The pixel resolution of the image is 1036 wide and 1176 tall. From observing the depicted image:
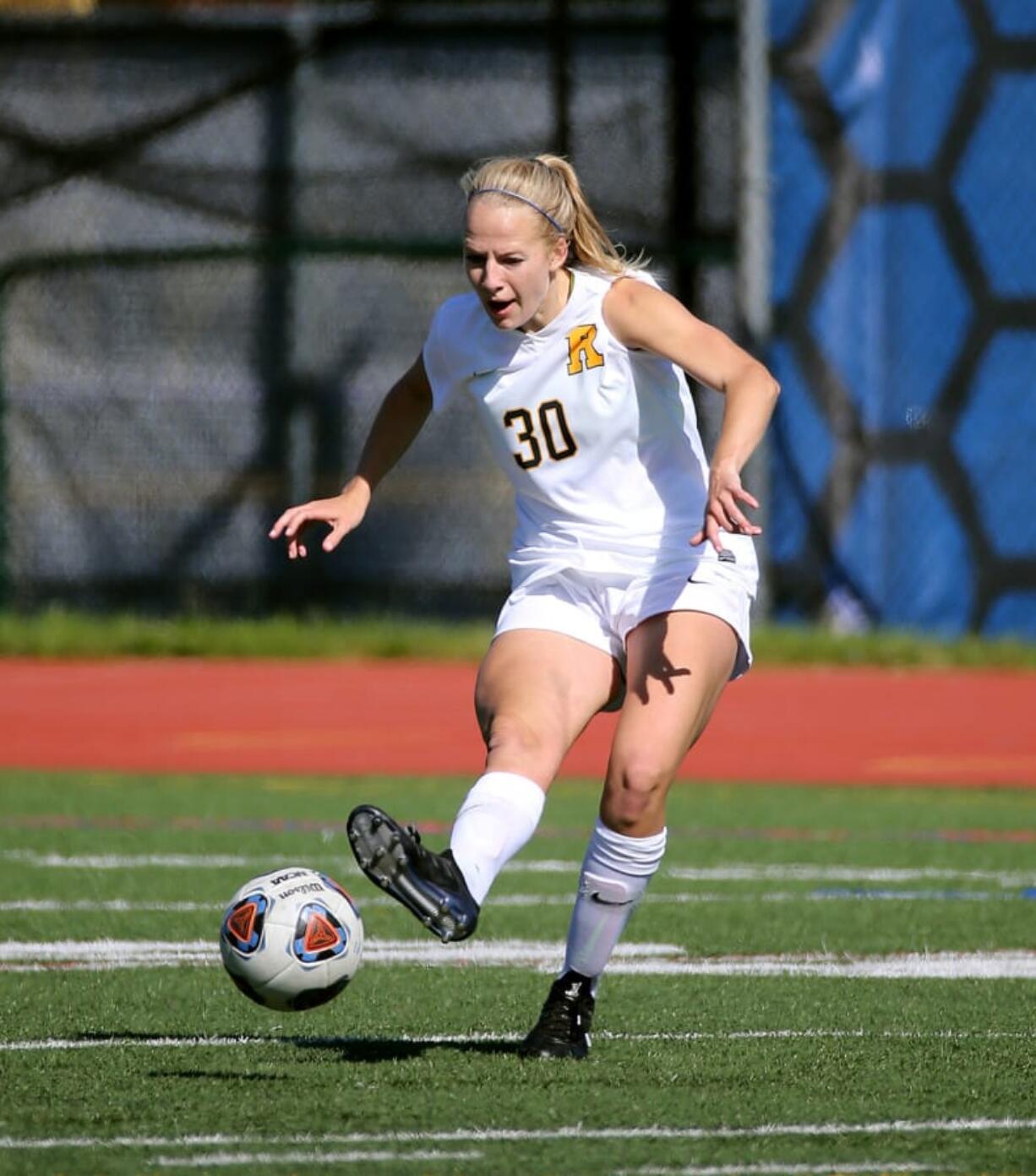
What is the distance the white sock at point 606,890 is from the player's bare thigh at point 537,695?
0.66 ft

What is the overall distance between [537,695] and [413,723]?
7863 mm

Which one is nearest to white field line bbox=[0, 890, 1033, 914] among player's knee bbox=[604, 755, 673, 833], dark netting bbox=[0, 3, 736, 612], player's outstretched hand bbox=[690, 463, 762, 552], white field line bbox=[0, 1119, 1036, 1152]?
player's knee bbox=[604, 755, 673, 833]

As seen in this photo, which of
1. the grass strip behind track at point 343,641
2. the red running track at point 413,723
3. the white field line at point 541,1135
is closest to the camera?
the white field line at point 541,1135

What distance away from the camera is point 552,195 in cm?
540

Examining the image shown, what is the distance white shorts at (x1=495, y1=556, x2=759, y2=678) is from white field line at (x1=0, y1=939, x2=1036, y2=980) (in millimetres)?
1257

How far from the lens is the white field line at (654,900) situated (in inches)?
294

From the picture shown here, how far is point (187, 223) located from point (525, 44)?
2.64m

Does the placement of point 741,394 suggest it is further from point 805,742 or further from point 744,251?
point 744,251

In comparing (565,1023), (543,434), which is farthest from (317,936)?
(543,434)

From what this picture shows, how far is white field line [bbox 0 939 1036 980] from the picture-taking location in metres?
6.36

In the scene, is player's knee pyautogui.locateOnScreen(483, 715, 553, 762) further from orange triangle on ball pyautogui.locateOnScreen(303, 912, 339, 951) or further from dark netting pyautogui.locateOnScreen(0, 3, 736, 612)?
dark netting pyautogui.locateOnScreen(0, 3, 736, 612)

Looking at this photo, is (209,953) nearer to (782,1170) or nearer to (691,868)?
(691,868)

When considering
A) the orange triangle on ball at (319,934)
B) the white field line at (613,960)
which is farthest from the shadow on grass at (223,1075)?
the white field line at (613,960)

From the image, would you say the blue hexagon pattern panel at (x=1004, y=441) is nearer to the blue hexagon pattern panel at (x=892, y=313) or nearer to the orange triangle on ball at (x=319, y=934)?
the blue hexagon pattern panel at (x=892, y=313)
